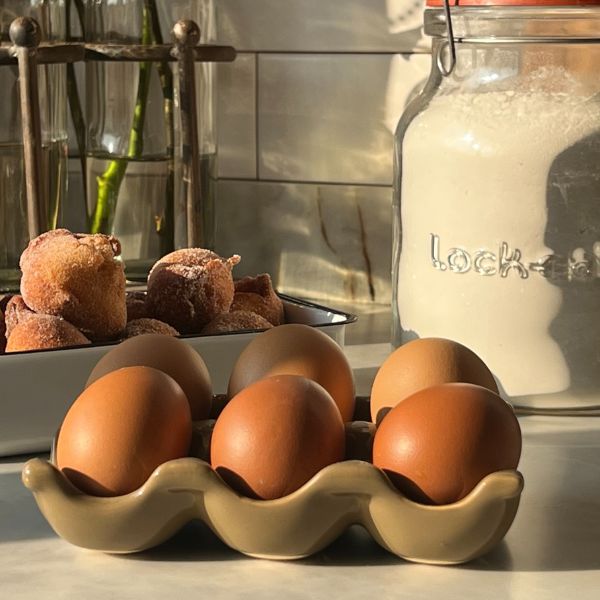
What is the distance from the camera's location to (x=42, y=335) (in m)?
0.83

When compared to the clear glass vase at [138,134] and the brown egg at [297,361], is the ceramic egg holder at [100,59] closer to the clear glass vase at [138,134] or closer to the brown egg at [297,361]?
the clear glass vase at [138,134]

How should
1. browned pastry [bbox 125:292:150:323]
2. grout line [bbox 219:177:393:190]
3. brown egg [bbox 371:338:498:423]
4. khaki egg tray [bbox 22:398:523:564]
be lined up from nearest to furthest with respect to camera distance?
khaki egg tray [bbox 22:398:523:564] → brown egg [bbox 371:338:498:423] → browned pastry [bbox 125:292:150:323] → grout line [bbox 219:177:393:190]

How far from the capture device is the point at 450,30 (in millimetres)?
914

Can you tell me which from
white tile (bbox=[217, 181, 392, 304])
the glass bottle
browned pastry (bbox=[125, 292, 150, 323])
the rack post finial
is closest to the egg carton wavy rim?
browned pastry (bbox=[125, 292, 150, 323])

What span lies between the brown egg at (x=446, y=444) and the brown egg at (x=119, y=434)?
0.11m

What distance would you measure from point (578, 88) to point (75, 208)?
76cm

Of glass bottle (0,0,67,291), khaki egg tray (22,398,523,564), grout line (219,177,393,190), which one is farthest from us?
grout line (219,177,393,190)

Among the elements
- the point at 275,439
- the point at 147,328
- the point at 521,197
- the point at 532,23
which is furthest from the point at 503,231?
the point at 275,439

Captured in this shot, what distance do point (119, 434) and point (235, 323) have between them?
309 millimetres

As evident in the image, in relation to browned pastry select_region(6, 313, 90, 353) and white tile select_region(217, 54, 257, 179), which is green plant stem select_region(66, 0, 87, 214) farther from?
browned pastry select_region(6, 313, 90, 353)

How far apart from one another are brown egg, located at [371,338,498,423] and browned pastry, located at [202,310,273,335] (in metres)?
0.20

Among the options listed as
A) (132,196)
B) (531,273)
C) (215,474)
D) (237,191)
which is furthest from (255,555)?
(237,191)

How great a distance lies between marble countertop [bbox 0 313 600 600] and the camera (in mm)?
596

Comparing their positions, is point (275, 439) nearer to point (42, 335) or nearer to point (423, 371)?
point (423, 371)
